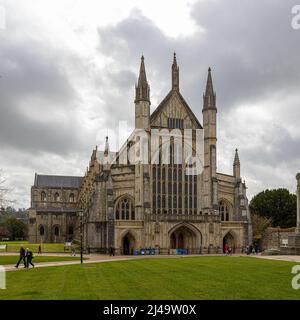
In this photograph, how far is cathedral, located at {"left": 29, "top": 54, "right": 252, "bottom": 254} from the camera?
5731cm

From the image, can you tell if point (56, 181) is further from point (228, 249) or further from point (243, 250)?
point (228, 249)

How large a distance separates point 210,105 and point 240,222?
16.6 m

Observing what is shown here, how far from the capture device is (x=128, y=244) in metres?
58.6

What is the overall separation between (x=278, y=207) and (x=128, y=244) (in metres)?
39.6

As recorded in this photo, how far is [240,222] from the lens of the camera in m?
62.3

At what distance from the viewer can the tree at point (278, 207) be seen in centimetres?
8588

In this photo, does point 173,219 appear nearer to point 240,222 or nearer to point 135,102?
point 240,222

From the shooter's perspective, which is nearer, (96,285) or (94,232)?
(96,285)

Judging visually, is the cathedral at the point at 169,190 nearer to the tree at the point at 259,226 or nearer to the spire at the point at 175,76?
the spire at the point at 175,76

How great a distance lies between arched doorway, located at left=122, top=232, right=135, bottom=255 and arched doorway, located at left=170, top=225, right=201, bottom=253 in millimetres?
5160

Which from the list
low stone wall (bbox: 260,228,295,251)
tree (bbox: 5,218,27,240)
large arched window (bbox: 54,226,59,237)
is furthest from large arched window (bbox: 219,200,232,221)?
tree (bbox: 5,218,27,240)

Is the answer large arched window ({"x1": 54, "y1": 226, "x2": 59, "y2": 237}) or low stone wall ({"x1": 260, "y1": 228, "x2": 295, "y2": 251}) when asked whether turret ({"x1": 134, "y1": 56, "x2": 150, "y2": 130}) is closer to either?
low stone wall ({"x1": 260, "y1": 228, "x2": 295, "y2": 251})
